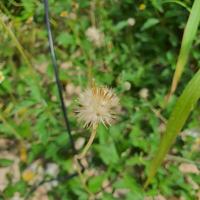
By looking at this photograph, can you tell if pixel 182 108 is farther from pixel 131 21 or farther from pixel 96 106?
pixel 131 21

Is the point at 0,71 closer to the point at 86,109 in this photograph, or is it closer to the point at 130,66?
the point at 130,66

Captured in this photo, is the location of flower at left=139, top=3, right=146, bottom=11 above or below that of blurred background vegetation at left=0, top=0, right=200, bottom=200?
above

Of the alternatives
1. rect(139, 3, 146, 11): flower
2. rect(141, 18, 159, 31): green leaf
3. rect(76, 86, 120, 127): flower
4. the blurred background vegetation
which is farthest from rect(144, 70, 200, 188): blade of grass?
rect(139, 3, 146, 11): flower

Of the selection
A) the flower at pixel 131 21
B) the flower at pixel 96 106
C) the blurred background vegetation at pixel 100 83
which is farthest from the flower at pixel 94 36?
the flower at pixel 96 106

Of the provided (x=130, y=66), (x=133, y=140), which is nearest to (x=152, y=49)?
(x=130, y=66)

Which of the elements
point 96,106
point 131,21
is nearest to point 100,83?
point 131,21

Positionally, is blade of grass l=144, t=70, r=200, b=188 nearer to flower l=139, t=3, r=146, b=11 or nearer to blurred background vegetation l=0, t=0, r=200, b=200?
blurred background vegetation l=0, t=0, r=200, b=200

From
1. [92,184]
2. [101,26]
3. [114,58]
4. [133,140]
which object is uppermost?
[101,26]
